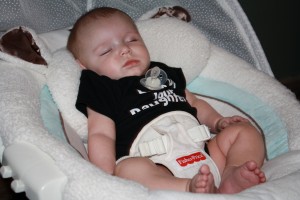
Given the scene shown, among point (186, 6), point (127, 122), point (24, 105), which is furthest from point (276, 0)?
point (24, 105)

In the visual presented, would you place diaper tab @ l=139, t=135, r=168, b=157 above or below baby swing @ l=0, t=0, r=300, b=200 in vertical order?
below

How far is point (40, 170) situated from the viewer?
81 cm

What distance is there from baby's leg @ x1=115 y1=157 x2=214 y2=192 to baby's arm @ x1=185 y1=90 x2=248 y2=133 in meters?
0.25

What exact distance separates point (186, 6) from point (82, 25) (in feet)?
1.07

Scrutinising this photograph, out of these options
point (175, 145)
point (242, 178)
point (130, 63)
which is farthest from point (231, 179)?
point (130, 63)

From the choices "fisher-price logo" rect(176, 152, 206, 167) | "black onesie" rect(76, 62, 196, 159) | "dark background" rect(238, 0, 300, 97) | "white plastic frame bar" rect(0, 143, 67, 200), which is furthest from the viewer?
"dark background" rect(238, 0, 300, 97)

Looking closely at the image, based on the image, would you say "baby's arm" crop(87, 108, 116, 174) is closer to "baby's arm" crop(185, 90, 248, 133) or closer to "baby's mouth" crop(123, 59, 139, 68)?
"baby's mouth" crop(123, 59, 139, 68)

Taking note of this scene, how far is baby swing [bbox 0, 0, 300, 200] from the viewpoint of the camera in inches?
31.3

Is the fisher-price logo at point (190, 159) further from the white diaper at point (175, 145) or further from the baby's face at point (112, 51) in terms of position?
the baby's face at point (112, 51)

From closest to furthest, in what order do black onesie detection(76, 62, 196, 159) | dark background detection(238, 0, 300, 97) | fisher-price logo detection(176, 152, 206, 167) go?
fisher-price logo detection(176, 152, 206, 167) → black onesie detection(76, 62, 196, 159) → dark background detection(238, 0, 300, 97)

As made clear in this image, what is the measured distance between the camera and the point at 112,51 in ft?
3.90

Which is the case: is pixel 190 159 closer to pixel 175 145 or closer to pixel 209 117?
pixel 175 145

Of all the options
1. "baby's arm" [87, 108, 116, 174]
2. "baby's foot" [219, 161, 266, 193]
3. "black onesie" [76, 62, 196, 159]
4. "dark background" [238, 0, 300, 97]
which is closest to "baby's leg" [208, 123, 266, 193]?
"baby's foot" [219, 161, 266, 193]

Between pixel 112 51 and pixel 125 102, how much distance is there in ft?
0.43
